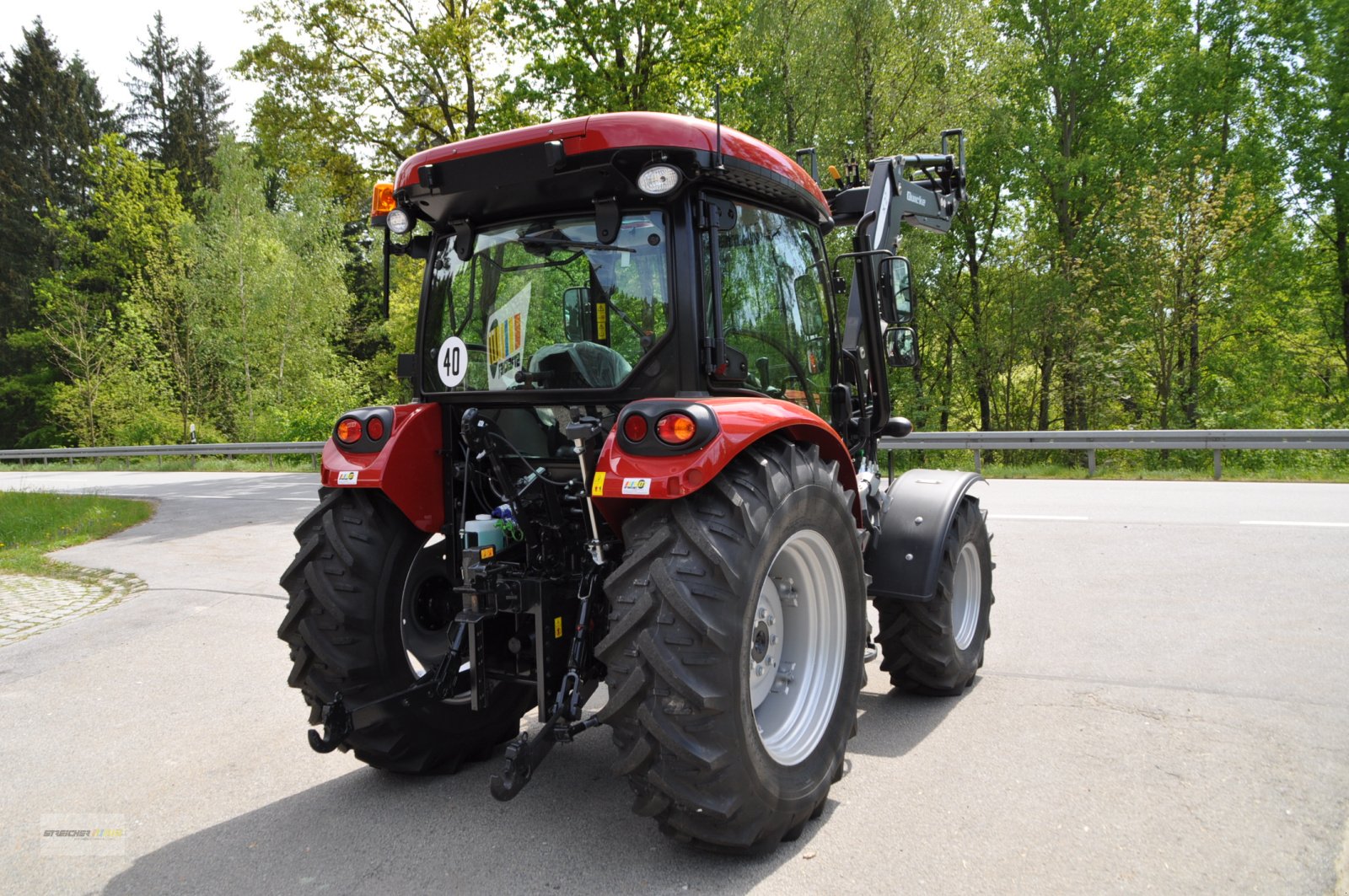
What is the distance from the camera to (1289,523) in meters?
8.85

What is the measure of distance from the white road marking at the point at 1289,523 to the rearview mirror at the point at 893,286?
20.6 feet

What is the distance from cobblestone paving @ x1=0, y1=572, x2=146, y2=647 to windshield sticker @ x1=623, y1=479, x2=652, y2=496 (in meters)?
5.99

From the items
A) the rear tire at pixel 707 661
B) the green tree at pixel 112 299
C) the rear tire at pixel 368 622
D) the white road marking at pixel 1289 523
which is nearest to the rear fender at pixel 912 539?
the rear tire at pixel 707 661

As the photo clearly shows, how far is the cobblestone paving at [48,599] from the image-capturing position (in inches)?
280

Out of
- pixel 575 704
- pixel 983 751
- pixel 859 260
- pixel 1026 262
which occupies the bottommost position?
pixel 983 751

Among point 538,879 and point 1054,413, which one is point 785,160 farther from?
point 1054,413

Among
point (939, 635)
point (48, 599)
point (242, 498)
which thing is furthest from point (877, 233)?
point (242, 498)

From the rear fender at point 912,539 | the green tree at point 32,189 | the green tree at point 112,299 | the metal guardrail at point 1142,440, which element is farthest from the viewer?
the green tree at point 32,189

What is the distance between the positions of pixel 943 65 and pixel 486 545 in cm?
2281

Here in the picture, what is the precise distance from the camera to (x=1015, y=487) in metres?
13.2

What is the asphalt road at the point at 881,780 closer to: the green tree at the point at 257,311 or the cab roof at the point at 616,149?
the cab roof at the point at 616,149

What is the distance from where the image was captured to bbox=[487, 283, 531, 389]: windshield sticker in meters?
3.74

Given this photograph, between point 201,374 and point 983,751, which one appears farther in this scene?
point 201,374

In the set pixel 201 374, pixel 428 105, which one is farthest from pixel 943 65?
pixel 201 374
